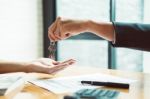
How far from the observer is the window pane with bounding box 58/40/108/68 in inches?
127

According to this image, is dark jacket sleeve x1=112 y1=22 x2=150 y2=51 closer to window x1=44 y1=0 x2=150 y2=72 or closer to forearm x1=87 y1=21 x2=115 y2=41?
forearm x1=87 y1=21 x2=115 y2=41

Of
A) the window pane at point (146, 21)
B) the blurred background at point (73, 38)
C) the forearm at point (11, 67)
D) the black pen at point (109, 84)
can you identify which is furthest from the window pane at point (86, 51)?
the black pen at point (109, 84)

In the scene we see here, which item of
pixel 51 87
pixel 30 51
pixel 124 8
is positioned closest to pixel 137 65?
pixel 124 8

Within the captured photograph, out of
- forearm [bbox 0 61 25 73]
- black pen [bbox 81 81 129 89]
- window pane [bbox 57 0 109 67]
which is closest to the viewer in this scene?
black pen [bbox 81 81 129 89]

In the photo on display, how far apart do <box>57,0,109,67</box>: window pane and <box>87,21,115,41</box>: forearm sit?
1.73 metres

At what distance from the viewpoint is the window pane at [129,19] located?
9.70 ft

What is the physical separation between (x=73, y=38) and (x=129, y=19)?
0.69 metres

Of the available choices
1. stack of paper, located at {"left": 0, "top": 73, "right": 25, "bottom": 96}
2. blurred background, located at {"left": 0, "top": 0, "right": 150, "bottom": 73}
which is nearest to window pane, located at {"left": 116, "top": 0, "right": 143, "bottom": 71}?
blurred background, located at {"left": 0, "top": 0, "right": 150, "bottom": 73}

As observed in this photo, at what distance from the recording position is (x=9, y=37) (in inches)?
116

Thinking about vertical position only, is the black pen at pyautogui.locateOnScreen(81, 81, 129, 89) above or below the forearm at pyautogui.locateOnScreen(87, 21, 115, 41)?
below

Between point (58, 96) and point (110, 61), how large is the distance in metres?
2.15

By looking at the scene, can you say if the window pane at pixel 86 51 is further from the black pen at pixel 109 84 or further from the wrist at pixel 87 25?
the black pen at pixel 109 84

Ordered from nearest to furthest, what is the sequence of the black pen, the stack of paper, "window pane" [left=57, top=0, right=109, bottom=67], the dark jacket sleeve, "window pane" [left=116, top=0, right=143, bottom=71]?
the stack of paper
the black pen
the dark jacket sleeve
"window pane" [left=116, top=0, right=143, bottom=71]
"window pane" [left=57, top=0, right=109, bottom=67]

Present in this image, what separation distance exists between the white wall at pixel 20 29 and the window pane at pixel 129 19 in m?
0.91
